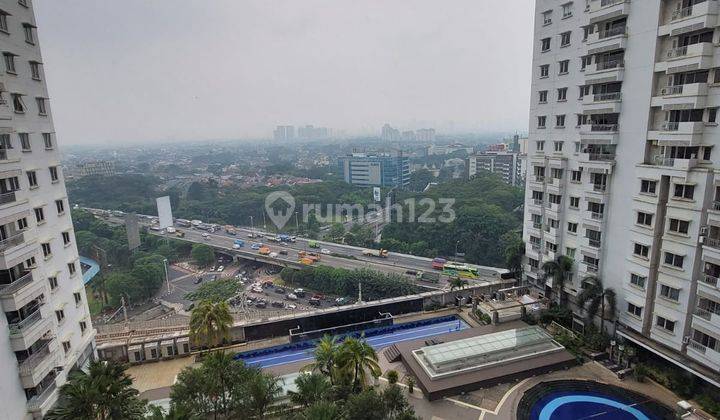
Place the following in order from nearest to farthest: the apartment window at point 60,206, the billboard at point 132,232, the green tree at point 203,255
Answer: the apartment window at point 60,206, the billboard at point 132,232, the green tree at point 203,255

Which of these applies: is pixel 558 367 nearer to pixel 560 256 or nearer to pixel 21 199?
pixel 560 256

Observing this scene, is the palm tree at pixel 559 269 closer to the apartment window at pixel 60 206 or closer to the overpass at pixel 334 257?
the overpass at pixel 334 257

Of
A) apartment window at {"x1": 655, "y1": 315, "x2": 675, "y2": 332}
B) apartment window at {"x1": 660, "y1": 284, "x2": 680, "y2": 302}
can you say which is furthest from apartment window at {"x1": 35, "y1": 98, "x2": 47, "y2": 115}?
apartment window at {"x1": 655, "y1": 315, "x2": 675, "y2": 332}

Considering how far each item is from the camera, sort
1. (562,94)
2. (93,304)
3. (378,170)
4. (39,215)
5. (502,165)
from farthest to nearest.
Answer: (378,170) < (502,165) < (93,304) < (562,94) < (39,215)

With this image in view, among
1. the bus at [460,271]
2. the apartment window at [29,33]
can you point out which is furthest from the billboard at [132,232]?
the apartment window at [29,33]

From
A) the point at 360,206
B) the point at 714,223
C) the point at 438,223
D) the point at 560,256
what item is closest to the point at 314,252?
the point at 438,223

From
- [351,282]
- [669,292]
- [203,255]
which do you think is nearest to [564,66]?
[669,292]

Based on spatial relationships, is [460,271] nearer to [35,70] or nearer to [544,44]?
[544,44]
